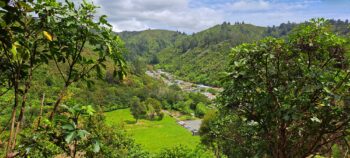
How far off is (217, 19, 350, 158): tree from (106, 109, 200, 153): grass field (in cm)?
5642

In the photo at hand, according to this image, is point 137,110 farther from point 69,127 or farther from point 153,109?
point 69,127

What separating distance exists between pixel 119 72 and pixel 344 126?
419cm

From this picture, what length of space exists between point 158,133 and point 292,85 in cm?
7161

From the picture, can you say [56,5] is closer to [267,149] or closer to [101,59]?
[101,59]

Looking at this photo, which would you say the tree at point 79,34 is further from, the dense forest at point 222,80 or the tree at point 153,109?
the tree at point 153,109

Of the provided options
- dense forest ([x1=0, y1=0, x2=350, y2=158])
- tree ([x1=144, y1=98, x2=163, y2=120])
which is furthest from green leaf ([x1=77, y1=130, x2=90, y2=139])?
tree ([x1=144, y1=98, x2=163, y2=120])

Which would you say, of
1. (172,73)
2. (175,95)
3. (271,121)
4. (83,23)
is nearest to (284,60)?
(271,121)

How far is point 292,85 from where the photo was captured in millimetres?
5242

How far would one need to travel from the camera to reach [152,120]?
89438 millimetres

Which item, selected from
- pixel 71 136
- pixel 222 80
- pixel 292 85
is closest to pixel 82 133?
pixel 71 136

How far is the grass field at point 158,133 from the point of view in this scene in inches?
2606

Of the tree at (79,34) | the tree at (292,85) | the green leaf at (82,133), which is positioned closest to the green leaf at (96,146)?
the green leaf at (82,133)

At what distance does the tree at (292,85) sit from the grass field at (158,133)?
5642 centimetres

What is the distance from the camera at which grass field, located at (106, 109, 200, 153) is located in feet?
217
